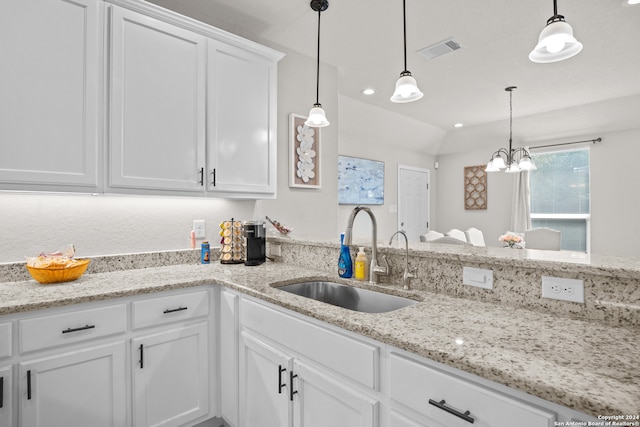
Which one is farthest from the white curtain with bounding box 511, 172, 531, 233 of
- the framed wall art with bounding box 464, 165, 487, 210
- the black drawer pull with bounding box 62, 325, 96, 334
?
the black drawer pull with bounding box 62, 325, 96, 334

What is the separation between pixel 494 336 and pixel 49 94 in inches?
82.5

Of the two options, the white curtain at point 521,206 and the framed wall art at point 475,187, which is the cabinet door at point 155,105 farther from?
the framed wall art at point 475,187

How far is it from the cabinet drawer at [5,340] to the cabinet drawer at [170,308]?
0.44 meters

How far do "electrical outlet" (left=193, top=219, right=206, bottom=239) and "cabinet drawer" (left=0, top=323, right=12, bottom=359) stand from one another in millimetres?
1178

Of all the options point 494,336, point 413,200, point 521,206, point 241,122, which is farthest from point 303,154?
point 521,206

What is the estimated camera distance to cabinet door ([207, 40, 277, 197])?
2.17 metres

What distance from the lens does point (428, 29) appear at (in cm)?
270

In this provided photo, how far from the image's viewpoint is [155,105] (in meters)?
1.95

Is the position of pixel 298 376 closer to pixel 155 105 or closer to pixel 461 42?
pixel 155 105

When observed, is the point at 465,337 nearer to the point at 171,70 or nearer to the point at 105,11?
the point at 171,70

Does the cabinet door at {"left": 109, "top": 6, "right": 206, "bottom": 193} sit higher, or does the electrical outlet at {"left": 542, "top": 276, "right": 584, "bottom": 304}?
the cabinet door at {"left": 109, "top": 6, "right": 206, "bottom": 193}

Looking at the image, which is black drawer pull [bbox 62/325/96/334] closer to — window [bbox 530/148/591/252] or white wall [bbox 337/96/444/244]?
white wall [bbox 337/96/444/244]

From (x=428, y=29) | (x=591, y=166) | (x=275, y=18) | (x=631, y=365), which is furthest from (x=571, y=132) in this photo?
(x=631, y=365)

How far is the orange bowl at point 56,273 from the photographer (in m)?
1.70
